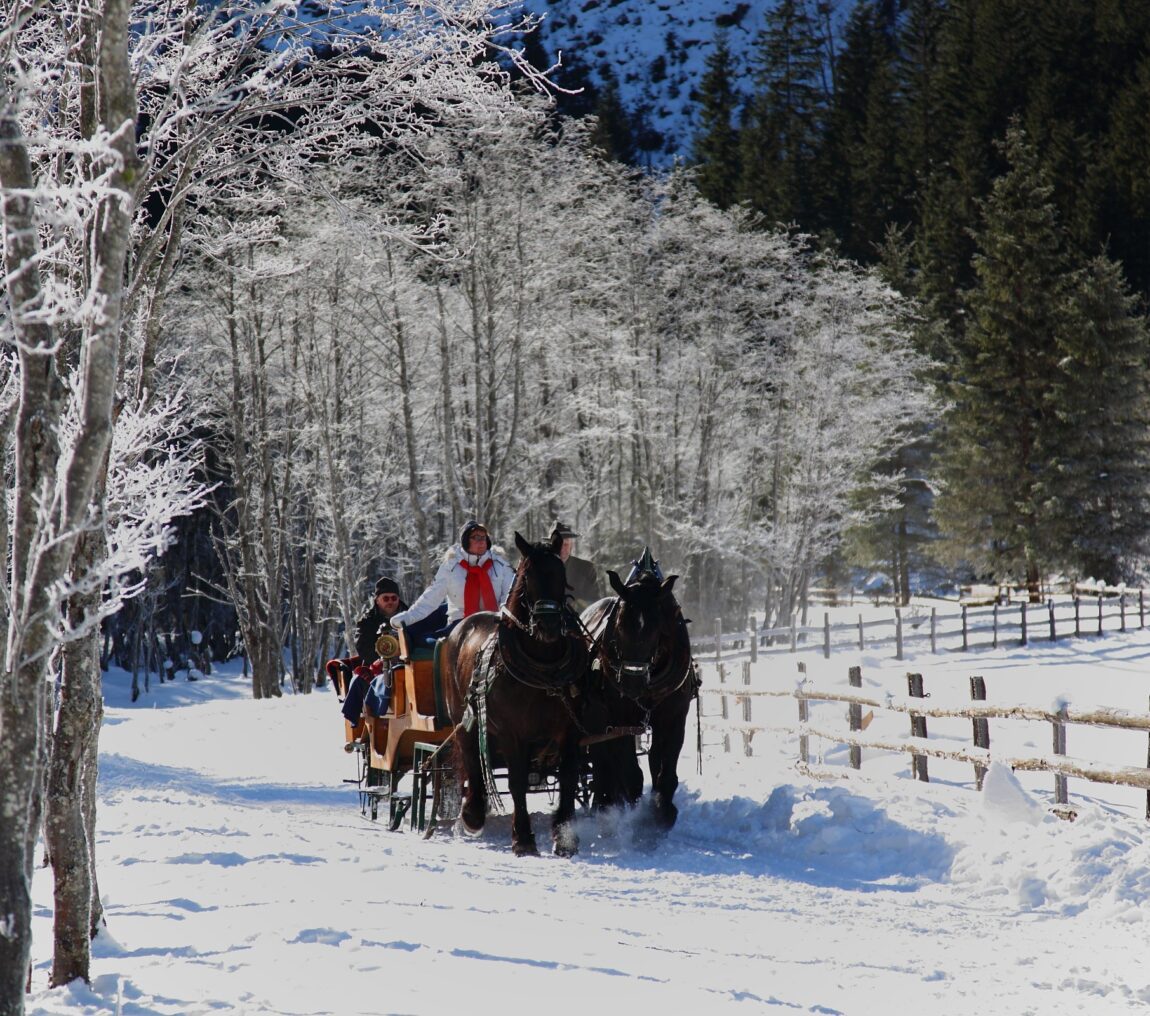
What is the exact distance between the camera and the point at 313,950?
5.48 m

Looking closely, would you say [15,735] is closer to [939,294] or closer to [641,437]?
[641,437]

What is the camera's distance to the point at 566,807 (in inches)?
358

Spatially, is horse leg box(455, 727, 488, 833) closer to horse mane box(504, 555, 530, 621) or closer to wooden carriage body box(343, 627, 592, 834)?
wooden carriage body box(343, 627, 592, 834)

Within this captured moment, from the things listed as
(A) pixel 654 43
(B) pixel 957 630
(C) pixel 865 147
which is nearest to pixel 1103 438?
(B) pixel 957 630

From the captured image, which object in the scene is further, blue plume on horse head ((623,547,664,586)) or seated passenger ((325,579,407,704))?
seated passenger ((325,579,407,704))

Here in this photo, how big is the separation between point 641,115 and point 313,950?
395ft

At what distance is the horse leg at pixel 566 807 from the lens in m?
8.97

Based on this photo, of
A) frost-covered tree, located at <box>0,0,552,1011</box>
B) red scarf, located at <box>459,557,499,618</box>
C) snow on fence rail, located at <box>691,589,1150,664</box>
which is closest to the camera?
frost-covered tree, located at <box>0,0,552,1011</box>

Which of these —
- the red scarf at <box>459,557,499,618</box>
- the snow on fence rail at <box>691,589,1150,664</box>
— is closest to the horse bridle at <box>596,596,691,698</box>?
the red scarf at <box>459,557,499,618</box>

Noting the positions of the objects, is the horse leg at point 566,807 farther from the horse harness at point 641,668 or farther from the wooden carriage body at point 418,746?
the horse harness at point 641,668

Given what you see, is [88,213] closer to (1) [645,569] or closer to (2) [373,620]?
(1) [645,569]

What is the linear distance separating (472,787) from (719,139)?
64134mm

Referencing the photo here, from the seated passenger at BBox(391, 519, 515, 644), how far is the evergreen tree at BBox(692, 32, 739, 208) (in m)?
53.1

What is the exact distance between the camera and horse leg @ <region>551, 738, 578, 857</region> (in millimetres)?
8969
